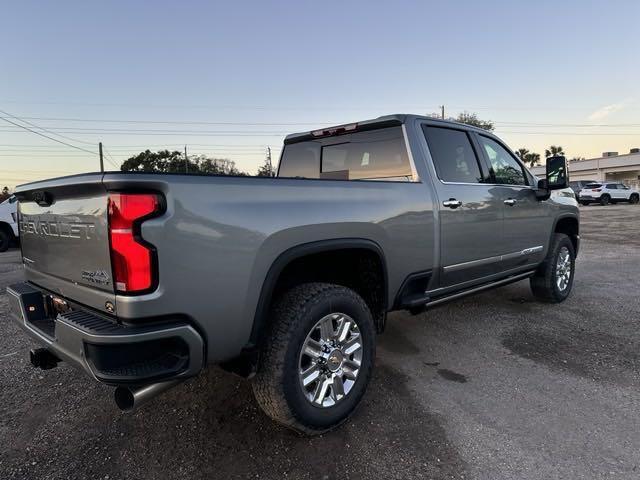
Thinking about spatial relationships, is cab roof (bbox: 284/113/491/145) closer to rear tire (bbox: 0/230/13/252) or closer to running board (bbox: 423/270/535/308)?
running board (bbox: 423/270/535/308)

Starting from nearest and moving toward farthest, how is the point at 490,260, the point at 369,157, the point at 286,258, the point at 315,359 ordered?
the point at 286,258
the point at 315,359
the point at 369,157
the point at 490,260

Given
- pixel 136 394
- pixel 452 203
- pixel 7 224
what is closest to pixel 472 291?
pixel 452 203

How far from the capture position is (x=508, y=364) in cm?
355

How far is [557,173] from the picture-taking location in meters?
4.51

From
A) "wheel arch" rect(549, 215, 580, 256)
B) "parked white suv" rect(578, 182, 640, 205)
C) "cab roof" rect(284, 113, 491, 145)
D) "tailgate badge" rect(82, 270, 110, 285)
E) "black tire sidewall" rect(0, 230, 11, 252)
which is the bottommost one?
"black tire sidewall" rect(0, 230, 11, 252)

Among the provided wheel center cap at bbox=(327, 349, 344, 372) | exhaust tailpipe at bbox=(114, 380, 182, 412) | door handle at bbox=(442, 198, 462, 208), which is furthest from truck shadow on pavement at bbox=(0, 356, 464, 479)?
door handle at bbox=(442, 198, 462, 208)

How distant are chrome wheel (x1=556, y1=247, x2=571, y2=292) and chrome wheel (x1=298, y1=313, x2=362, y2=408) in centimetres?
361

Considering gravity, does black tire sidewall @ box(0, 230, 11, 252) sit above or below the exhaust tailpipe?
below

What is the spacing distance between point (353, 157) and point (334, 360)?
1911 mm

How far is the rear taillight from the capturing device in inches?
71.6

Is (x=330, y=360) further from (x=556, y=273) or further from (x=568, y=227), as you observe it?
(x=568, y=227)

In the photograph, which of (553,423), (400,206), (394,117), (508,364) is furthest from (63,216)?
(508,364)

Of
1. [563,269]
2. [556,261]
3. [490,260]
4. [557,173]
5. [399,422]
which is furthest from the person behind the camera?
[563,269]

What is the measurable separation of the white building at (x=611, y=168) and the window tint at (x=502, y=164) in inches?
1866
